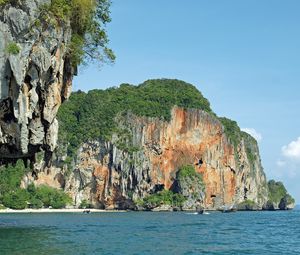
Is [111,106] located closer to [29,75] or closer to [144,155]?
[144,155]

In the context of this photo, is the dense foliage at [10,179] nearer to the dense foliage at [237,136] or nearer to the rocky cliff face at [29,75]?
the dense foliage at [237,136]

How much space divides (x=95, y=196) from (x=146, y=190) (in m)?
12.3

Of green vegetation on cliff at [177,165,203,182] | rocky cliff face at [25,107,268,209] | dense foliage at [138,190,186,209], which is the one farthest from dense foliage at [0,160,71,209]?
green vegetation on cliff at [177,165,203,182]

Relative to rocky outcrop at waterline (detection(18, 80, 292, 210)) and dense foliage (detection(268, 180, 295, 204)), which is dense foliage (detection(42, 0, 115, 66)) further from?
dense foliage (detection(268, 180, 295, 204))

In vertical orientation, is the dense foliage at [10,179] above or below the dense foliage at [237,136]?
below

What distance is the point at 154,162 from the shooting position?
14000 centimetres

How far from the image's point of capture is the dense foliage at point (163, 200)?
134 m

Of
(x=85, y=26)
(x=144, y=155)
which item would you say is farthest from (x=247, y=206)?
(x=85, y=26)

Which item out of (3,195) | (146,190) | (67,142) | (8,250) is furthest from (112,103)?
(8,250)

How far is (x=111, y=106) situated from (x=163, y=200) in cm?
2983

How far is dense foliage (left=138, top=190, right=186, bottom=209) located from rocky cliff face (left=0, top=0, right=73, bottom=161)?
315 feet

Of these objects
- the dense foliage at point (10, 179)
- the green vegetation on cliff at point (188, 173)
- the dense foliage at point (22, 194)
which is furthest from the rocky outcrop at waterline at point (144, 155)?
the dense foliage at point (22, 194)

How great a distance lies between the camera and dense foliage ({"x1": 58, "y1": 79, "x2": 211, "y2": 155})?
143 meters

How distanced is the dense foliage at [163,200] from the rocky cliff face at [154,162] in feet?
5.25
